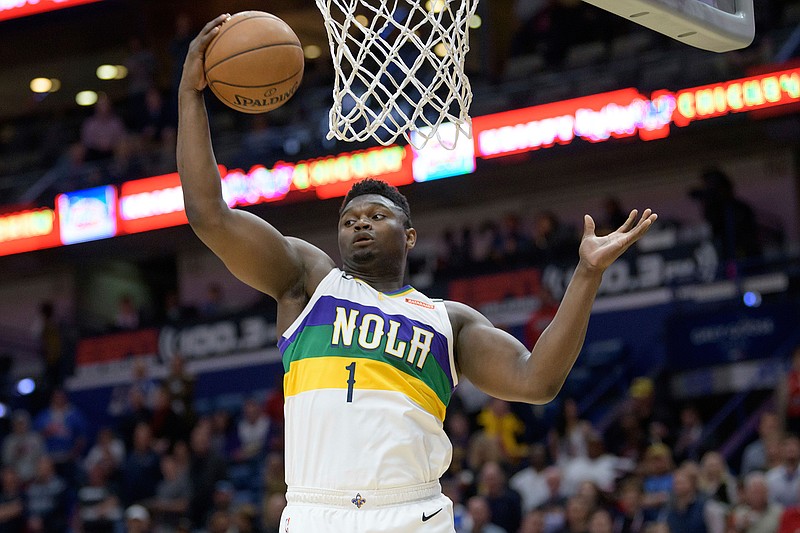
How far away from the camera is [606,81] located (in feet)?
43.3

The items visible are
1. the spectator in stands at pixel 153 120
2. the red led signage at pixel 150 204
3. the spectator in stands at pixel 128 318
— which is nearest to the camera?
the red led signage at pixel 150 204

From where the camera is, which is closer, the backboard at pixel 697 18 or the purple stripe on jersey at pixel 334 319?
the purple stripe on jersey at pixel 334 319

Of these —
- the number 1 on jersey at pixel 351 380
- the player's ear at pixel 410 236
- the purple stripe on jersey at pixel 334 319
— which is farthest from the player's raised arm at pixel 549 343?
the number 1 on jersey at pixel 351 380

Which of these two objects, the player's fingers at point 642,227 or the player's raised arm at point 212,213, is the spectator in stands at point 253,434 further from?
the player's fingers at point 642,227

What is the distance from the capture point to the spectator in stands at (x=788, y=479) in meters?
8.77

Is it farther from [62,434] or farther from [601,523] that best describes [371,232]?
[62,434]

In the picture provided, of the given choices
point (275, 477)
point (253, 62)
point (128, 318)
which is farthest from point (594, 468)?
point (128, 318)

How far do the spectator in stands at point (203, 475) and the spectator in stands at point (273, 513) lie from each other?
1.37 meters

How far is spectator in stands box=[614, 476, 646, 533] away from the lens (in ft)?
29.9

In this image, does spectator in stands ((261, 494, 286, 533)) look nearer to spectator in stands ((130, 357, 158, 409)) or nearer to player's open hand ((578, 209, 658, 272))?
spectator in stands ((130, 357, 158, 409))

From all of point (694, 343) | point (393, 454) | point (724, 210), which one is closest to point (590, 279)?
point (393, 454)

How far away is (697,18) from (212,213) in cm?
193

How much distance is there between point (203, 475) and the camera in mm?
12094

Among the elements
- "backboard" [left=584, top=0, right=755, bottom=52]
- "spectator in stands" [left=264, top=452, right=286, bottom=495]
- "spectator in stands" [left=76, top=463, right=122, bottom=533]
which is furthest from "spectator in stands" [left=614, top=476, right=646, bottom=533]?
"backboard" [left=584, top=0, right=755, bottom=52]
